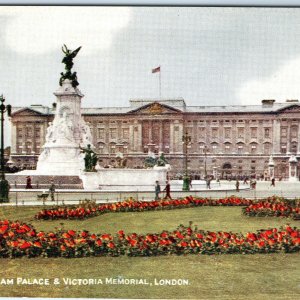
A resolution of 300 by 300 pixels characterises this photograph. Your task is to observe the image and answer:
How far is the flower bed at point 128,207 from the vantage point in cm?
1155

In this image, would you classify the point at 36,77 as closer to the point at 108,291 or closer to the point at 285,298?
the point at 108,291

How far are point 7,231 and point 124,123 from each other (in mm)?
29628

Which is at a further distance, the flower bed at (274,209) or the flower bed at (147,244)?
the flower bed at (274,209)

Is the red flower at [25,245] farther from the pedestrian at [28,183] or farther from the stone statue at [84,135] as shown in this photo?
the stone statue at [84,135]

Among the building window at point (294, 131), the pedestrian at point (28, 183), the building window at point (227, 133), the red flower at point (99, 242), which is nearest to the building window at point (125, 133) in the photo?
the building window at point (227, 133)

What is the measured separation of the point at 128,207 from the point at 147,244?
3136mm

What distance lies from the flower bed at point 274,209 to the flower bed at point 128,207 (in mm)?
804

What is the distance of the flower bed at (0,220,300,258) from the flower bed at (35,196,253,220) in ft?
6.92

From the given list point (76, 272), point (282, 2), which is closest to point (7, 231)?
point (76, 272)

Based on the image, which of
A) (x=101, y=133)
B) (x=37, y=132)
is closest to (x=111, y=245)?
(x=37, y=132)

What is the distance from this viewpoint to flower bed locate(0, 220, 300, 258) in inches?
364

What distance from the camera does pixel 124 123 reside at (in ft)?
128

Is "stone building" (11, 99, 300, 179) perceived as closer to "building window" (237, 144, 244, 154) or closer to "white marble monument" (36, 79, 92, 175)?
"building window" (237, 144, 244, 154)

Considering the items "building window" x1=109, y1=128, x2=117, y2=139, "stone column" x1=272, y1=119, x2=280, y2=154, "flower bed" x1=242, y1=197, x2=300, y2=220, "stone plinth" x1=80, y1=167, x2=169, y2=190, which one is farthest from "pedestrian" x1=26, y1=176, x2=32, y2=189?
"building window" x1=109, y1=128, x2=117, y2=139
